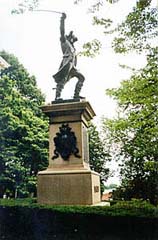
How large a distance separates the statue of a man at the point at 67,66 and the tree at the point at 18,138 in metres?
0.95

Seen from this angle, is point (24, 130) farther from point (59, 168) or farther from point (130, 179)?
point (59, 168)

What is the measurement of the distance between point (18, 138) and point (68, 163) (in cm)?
178

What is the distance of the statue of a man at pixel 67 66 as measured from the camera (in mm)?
1992

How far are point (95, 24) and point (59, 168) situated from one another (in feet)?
2.90

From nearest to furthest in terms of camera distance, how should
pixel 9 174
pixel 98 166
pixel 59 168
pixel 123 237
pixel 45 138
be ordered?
pixel 123 237 → pixel 59 168 → pixel 9 174 → pixel 45 138 → pixel 98 166

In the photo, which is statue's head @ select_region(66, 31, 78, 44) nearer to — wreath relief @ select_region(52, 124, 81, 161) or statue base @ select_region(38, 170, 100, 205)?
wreath relief @ select_region(52, 124, 81, 161)

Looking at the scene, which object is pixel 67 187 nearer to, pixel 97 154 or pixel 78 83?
pixel 78 83

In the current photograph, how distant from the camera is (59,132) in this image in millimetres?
1879

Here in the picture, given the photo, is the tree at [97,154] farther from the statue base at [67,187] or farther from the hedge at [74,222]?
the hedge at [74,222]

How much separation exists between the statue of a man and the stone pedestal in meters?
0.15

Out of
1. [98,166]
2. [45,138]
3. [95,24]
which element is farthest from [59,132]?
[98,166]

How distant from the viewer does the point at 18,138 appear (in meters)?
3.50

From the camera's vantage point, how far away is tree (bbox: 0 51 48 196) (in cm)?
297

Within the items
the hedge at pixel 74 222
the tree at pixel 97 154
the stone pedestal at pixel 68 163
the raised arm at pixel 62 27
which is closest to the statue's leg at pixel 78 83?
the stone pedestal at pixel 68 163
